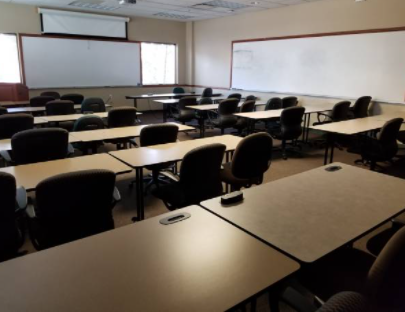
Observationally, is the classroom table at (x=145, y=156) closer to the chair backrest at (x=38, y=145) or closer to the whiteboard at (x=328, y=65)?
the chair backrest at (x=38, y=145)

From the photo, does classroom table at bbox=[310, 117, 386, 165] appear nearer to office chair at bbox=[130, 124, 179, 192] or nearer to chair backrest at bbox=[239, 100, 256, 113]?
chair backrest at bbox=[239, 100, 256, 113]

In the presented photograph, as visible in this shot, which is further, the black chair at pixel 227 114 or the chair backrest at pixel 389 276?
the black chair at pixel 227 114

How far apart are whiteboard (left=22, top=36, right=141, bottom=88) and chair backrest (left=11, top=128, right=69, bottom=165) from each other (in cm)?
624

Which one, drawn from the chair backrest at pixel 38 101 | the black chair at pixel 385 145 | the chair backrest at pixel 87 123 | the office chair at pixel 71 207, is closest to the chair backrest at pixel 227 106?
the chair backrest at pixel 87 123

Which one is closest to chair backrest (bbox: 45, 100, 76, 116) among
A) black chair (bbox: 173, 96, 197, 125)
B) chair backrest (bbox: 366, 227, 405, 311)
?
black chair (bbox: 173, 96, 197, 125)

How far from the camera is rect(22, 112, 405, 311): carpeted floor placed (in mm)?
3221

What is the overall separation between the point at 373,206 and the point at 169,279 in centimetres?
121

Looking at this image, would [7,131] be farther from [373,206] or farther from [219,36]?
[219,36]

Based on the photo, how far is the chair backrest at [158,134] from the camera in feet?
11.4

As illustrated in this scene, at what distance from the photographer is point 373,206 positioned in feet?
5.74

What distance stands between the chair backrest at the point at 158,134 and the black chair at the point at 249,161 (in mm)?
803

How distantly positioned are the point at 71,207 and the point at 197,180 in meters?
1.00

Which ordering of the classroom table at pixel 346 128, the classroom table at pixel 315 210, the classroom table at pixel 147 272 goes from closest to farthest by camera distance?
the classroom table at pixel 147 272, the classroom table at pixel 315 210, the classroom table at pixel 346 128

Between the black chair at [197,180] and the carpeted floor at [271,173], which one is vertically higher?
the black chair at [197,180]
